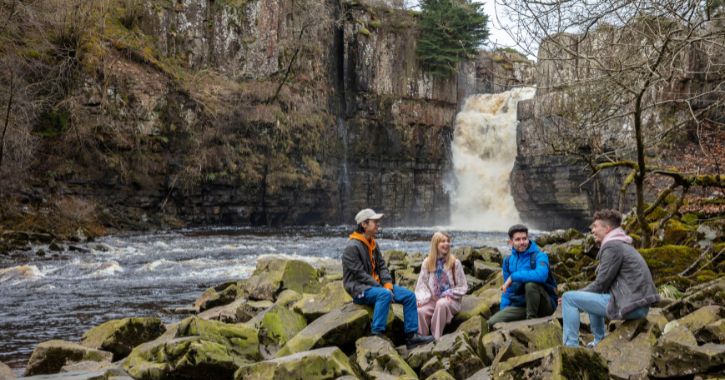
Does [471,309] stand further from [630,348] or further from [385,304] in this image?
[630,348]

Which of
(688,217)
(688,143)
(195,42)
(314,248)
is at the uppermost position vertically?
(195,42)

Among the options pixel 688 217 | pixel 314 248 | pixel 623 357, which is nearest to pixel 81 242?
pixel 314 248

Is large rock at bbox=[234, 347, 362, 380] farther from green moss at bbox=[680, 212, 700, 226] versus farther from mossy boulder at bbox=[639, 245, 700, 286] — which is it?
green moss at bbox=[680, 212, 700, 226]

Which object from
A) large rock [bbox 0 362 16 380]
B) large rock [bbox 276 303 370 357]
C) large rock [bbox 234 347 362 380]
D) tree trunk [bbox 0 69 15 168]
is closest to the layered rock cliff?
tree trunk [bbox 0 69 15 168]

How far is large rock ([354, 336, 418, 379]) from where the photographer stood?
6.04m

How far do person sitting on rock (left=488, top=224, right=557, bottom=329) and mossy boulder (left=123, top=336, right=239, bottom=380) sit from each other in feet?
9.77

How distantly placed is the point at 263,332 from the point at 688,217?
799 centimetres

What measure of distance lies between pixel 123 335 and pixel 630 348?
6.17 meters

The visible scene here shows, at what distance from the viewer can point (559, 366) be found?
4793 mm

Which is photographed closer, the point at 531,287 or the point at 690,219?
the point at 531,287

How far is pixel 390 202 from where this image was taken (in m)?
43.6

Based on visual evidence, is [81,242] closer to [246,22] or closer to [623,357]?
[246,22]

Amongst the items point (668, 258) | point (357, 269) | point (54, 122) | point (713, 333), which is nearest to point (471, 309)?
point (357, 269)

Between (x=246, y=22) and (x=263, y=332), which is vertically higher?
(x=246, y=22)
